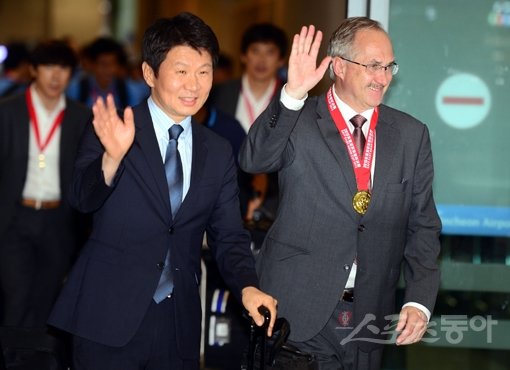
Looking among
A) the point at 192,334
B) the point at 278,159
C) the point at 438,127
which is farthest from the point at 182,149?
the point at 438,127

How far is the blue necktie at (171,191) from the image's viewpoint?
3886 millimetres

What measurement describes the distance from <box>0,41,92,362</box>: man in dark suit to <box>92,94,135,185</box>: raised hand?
3.48 m

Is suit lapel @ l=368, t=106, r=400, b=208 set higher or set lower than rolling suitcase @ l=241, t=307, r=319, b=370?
higher

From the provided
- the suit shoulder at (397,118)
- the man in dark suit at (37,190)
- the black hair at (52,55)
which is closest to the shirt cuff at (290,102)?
the suit shoulder at (397,118)

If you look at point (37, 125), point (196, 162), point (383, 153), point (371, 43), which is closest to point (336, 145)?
point (383, 153)

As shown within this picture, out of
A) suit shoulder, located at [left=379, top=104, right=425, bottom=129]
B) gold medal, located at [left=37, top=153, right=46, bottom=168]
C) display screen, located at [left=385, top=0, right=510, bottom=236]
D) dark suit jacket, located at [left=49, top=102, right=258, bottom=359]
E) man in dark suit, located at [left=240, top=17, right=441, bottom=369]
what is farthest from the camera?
gold medal, located at [left=37, top=153, right=46, bottom=168]

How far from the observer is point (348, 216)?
13.5ft

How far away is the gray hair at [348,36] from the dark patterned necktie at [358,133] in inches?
9.7

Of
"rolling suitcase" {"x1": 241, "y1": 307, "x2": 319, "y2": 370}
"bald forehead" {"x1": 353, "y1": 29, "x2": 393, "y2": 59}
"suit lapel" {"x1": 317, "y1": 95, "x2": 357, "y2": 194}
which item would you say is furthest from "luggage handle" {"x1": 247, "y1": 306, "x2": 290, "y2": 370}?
"bald forehead" {"x1": 353, "y1": 29, "x2": 393, "y2": 59}

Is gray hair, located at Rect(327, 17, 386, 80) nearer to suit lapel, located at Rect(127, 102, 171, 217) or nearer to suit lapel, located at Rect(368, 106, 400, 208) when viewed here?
suit lapel, located at Rect(368, 106, 400, 208)

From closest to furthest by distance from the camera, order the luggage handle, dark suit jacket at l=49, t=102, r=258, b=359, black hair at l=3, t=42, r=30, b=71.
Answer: the luggage handle → dark suit jacket at l=49, t=102, r=258, b=359 → black hair at l=3, t=42, r=30, b=71

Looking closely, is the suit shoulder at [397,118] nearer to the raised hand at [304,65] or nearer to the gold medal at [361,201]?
the gold medal at [361,201]

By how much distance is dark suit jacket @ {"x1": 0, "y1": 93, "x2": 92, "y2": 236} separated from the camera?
271 inches

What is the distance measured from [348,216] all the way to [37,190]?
136 inches
